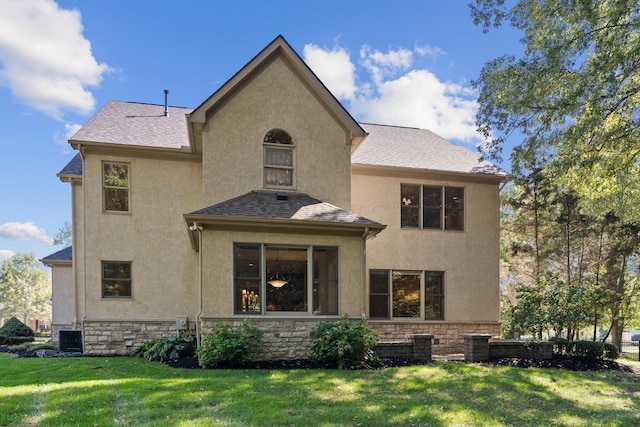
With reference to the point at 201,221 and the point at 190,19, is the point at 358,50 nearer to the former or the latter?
the point at 190,19

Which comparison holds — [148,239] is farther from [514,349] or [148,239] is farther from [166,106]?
[514,349]

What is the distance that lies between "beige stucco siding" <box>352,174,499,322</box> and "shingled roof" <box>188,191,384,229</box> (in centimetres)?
273

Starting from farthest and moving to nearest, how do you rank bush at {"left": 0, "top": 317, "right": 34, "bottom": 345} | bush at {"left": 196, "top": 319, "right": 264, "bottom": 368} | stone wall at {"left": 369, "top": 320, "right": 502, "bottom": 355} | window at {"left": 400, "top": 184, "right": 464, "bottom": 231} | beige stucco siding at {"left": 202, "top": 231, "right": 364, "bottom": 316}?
bush at {"left": 0, "top": 317, "right": 34, "bottom": 345} → window at {"left": 400, "top": 184, "right": 464, "bottom": 231} → stone wall at {"left": 369, "top": 320, "right": 502, "bottom": 355} → beige stucco siding at {"left": 202, "top": 231, "right": 364, "bottom": 316} → bush at {"left": 196, "top": 319, "right": 264, "bottom": 368}

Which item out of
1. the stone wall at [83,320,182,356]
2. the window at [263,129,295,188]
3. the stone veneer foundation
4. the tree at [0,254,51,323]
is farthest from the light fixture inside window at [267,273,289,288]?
the tree at [0,254,51,323]

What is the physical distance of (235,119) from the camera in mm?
11609

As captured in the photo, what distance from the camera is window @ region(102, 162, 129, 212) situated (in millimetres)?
12398

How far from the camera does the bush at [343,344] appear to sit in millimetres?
9172

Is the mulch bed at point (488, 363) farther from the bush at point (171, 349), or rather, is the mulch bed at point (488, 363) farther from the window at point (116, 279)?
the window at point (116, 279)

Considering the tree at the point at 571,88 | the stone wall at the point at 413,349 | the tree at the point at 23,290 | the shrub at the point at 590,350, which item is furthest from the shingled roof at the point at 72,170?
the tree at the point at 23,290

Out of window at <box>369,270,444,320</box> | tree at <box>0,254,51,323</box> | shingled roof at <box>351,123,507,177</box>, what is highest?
shingled roof at <box>351,123,507,177</box>

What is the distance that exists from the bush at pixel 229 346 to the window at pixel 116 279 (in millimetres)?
4397

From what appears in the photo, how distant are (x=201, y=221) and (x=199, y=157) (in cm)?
401

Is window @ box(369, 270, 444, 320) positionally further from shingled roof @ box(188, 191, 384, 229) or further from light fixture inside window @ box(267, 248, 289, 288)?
light fixture inside window @ box(267, 248, 289, 288)

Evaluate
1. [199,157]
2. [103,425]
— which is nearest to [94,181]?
[199,157]
